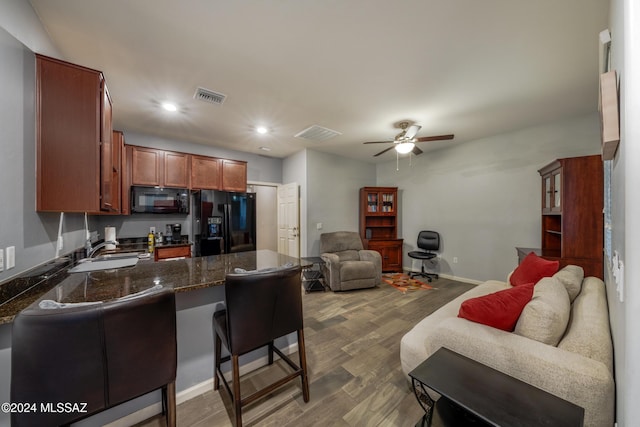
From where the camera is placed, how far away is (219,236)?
3.82 m

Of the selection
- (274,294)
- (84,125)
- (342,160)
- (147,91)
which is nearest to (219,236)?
(147,91)

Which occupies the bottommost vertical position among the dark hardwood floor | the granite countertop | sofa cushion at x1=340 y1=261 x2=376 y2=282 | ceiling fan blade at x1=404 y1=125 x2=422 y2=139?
the dark hardwood floor

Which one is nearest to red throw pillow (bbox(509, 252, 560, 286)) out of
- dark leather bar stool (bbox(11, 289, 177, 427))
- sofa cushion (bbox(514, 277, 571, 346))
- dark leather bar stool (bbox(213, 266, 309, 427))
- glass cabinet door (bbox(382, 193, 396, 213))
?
sofa cushion (bbox(514, 277, 571, 346))

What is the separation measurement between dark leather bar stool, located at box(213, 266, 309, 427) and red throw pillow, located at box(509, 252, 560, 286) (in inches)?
89.3

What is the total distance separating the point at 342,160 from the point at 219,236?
123 inches

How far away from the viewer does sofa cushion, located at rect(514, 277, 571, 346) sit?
1245 mm

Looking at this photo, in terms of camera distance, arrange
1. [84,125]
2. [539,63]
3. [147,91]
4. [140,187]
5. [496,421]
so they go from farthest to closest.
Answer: [140,187], [147,91], [539,63], [84,125], [496,421]

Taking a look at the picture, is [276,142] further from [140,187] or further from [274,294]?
[274,294]

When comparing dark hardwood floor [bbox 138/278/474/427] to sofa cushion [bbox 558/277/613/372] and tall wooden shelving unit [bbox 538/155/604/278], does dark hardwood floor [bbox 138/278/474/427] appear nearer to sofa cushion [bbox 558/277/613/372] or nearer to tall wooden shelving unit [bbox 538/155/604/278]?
sofa cushion [bbox 558/277/613/372]

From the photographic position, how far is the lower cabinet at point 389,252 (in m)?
5.13

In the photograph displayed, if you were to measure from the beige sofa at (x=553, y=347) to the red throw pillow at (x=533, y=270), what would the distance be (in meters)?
0.41

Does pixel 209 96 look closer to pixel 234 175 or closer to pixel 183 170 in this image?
pixel 183 170

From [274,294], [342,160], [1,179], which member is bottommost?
[274,294]

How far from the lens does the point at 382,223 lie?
18.5 ft
